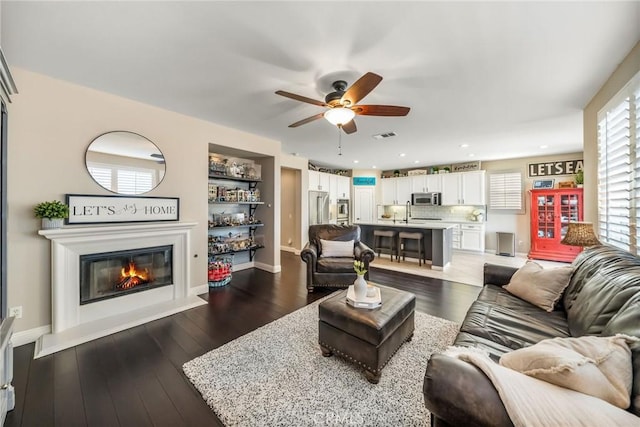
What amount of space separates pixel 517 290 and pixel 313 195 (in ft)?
16.6

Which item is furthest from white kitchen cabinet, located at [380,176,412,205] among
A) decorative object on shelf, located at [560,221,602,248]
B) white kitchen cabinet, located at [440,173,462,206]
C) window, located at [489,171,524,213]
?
decorative object on shelf, located at [560,221,602,248]

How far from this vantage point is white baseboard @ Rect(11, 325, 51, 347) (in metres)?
2.20

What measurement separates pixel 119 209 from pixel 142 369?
1.80 m

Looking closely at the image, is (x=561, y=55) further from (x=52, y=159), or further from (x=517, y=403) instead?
(x=52, y=159)

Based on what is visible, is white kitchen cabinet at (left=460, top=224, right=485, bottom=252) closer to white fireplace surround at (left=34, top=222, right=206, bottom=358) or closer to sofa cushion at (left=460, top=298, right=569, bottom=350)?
sofa cushion at (left=460, top=298, right=569, bottom=350)

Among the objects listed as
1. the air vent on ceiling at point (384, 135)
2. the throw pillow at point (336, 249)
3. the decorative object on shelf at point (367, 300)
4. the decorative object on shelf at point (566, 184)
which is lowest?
the decorative object on shelf at point (367, 300)

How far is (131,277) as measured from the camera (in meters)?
2.95

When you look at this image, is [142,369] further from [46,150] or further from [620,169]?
[620,169]

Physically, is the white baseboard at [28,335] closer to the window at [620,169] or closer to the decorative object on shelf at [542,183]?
the window at [620,169]

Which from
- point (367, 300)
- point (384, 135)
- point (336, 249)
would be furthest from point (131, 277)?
point (384, 135)

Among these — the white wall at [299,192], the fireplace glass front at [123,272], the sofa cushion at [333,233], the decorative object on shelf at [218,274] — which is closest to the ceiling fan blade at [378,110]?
the sofa cushion at [333,233]

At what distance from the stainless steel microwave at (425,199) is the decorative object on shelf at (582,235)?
4.73m

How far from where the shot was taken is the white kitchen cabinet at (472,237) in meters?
6.44

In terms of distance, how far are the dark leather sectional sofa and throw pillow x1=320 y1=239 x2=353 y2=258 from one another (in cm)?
189
